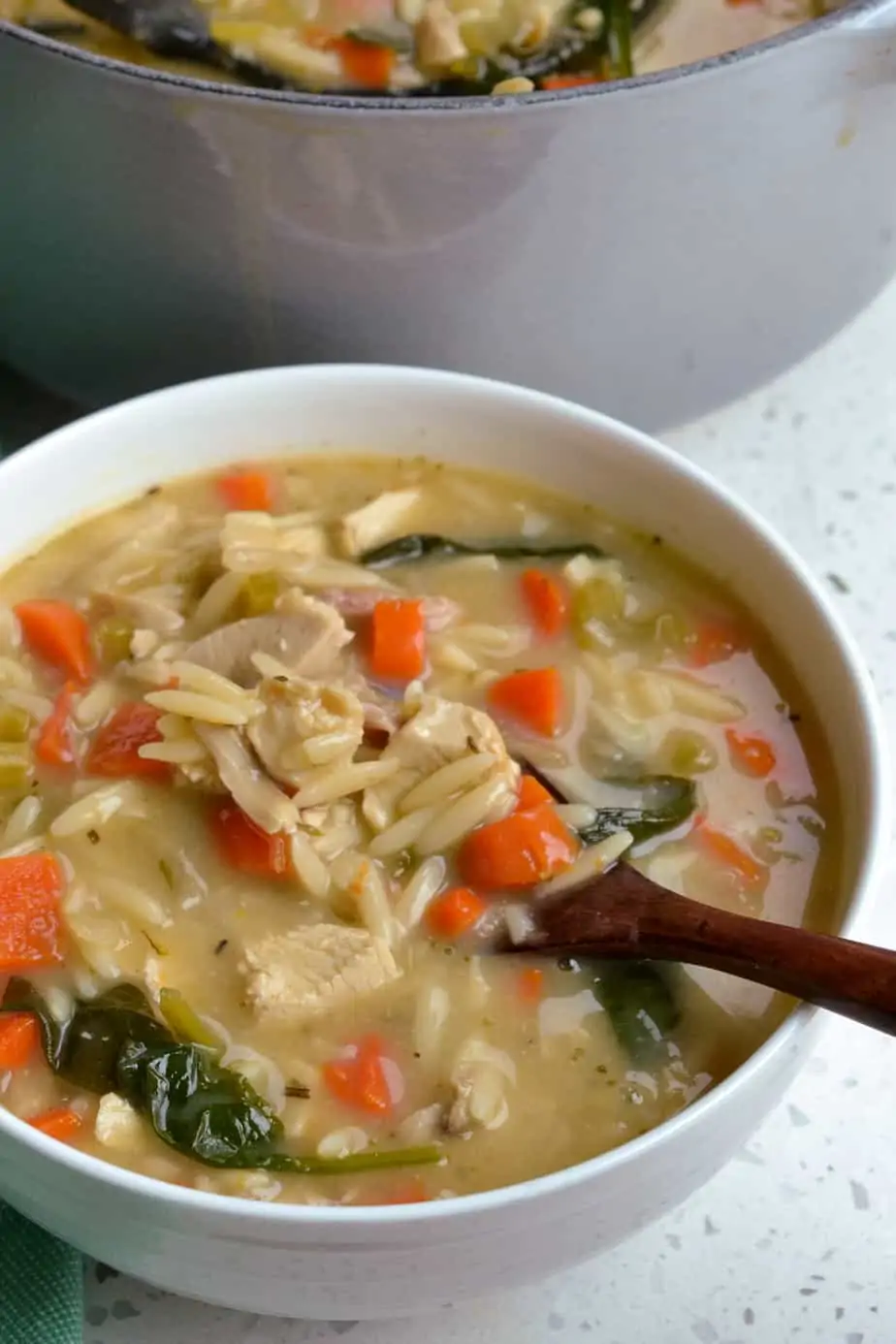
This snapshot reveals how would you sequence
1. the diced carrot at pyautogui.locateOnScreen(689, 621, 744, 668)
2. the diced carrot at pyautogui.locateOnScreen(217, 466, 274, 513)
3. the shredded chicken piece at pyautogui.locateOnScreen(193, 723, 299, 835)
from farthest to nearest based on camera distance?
the diced carrot at pyautogui.locateOnScreen(217, 466, 274, 513), the diced carrot at pyautogui.locateOnScreen(689, 621, 744, 668), the shredded chicken piece at pyautogui.locateOnScreen(193, 723, 299, 835)

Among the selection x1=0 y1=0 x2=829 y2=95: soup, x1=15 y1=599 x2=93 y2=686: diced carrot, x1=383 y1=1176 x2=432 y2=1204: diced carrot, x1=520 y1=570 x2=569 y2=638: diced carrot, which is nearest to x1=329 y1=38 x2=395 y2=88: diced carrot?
x1=0 y1=0 x2=829 y2=95: soup

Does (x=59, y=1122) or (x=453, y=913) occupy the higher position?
(x=453, y=913)

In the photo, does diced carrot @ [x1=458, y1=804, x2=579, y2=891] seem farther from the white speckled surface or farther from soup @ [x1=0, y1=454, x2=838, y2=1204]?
the white speckled surface

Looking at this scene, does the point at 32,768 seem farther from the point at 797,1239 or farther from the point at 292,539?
the point at 797,1239

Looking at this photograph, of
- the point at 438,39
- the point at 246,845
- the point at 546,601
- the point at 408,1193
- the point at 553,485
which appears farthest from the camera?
the point at 438,39

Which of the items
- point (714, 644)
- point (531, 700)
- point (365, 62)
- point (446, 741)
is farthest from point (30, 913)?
point (365, 62)

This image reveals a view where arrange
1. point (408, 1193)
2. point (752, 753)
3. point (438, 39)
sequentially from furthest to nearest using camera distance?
1. point (438, 39)
2. point (752, 753)
3. point (408, 1193)

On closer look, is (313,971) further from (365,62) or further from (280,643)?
(365,62)
